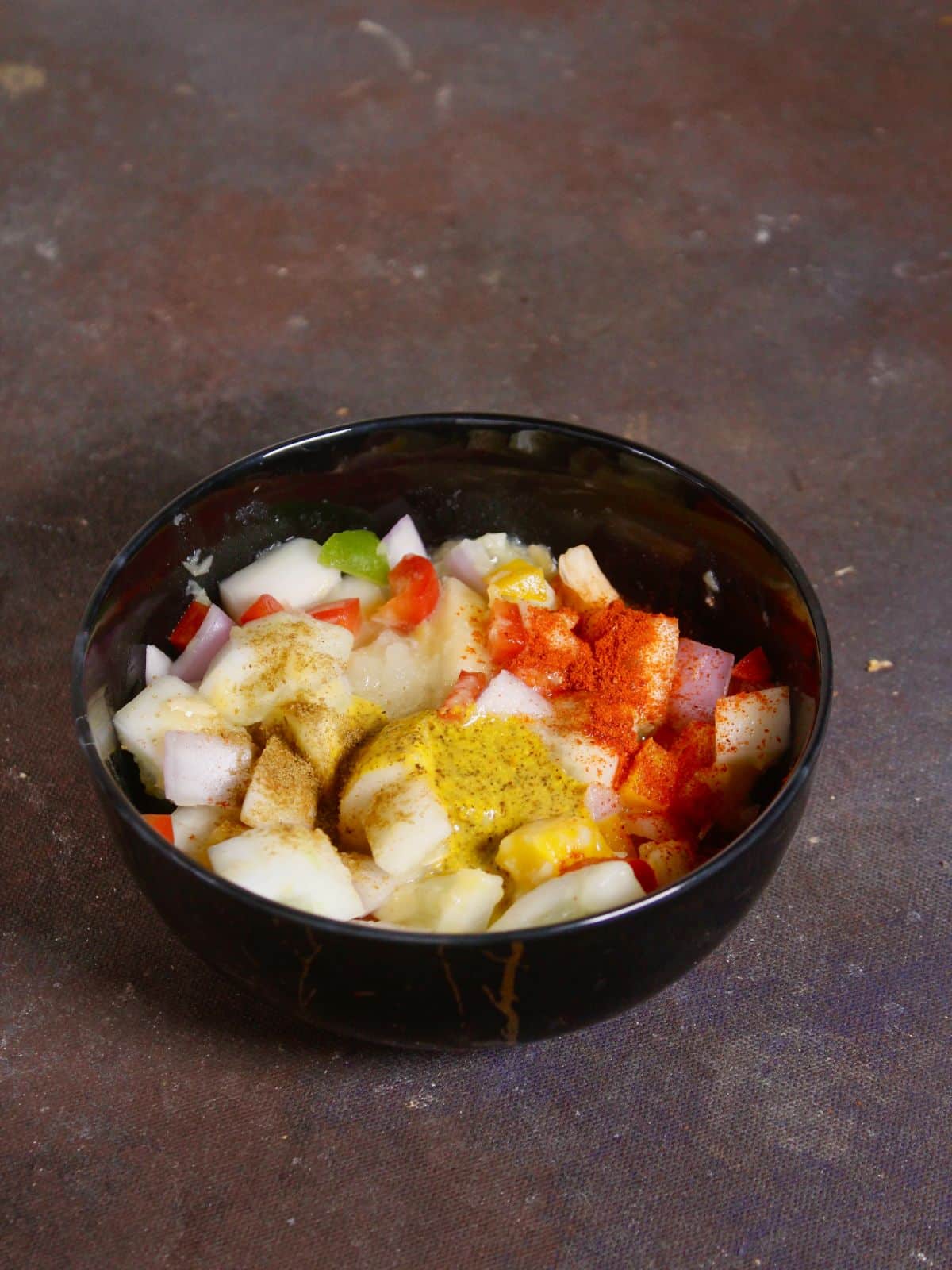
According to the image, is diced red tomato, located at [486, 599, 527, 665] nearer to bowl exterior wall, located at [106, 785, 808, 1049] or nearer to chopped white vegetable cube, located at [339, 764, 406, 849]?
chopped white vegetable cube, located at [339, 764, 406, 849]

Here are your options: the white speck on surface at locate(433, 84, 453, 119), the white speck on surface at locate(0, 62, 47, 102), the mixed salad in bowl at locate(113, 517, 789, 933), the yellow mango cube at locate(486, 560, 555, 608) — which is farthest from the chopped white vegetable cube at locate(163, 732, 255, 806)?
the white speck on surface at locate(0, 62, 47, 102)

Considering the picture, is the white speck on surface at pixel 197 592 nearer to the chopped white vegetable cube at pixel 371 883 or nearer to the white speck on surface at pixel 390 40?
the chopped white vegetable cube at pixel 371 883

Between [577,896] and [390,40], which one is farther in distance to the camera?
[390,40]

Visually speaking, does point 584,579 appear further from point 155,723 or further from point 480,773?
point 155,723

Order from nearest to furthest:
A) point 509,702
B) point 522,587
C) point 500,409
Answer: point 509,702
point 522,587
point 500,409

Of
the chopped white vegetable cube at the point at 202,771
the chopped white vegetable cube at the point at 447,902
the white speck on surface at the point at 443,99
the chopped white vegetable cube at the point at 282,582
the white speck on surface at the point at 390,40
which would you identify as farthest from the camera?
the white speck on surface at the point at 390,40

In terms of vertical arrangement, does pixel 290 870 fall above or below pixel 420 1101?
above

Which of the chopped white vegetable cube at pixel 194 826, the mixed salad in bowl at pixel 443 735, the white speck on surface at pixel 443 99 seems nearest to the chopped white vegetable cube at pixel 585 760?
the mixed salad in bowl at pixel 443 735

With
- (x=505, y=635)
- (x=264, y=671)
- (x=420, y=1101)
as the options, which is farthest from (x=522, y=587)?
(x=420, y=1101)
